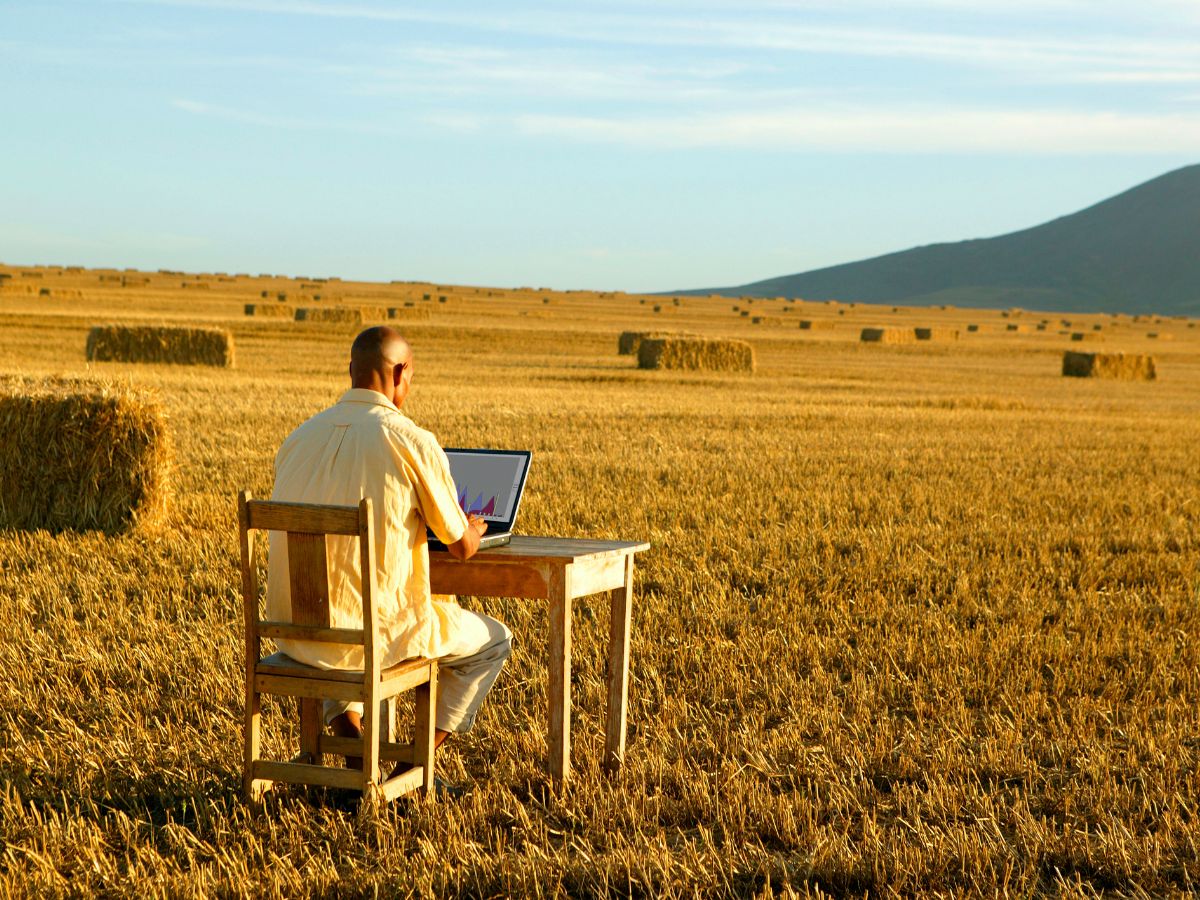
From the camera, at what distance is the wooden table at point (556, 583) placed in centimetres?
558

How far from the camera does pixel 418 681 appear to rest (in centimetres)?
527

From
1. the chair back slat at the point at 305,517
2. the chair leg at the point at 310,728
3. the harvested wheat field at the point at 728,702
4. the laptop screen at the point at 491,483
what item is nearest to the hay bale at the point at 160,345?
the harvested wheat field at the point at 728,702

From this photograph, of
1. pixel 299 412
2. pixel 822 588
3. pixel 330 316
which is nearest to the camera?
pixel 822 588

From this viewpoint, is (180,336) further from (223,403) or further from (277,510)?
(277,510)

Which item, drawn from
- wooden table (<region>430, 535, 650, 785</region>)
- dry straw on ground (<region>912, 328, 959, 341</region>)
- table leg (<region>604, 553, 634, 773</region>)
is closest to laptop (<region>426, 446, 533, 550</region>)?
wooden table (<region>430, 535, 650, 785</region>)

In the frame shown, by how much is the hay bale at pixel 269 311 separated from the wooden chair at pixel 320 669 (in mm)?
47815

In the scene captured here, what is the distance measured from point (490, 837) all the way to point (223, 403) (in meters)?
16.4

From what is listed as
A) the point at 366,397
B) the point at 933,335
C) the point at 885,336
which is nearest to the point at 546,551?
the point at 366,397

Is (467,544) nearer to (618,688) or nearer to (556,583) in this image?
(556,583)

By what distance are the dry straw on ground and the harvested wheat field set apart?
39576 mm

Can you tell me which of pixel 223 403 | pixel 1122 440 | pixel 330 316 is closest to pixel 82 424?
pixel 223 403

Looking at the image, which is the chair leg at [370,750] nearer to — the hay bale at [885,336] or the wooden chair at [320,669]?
the wooden chair at [320,669]

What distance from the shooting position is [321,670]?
5.07m

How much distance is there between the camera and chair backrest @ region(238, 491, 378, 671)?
4.87 metres
